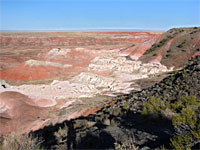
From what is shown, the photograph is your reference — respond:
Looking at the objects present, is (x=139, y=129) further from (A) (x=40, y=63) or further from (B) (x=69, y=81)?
(A) (x=40, y=63)

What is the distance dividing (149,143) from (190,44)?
26514 mm

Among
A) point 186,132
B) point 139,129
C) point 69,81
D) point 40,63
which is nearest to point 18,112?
point 139,129

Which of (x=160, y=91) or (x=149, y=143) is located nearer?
(x=149, y=143)

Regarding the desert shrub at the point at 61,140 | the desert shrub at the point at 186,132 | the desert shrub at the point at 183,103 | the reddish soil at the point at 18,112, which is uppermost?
the desert shrub at the point at 186,132

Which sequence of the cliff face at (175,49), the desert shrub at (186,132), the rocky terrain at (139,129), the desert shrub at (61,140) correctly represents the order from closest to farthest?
1. the desert shrub at (186,132)
2. the rocky terrain at (139,129)
3. the desert shrub at (61,140)
4. the cliff face at (175,49)

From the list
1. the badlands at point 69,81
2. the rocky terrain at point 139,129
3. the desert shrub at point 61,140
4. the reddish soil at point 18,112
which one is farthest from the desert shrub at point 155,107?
the reddish soil at point 18,112

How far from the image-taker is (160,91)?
9.44 meters

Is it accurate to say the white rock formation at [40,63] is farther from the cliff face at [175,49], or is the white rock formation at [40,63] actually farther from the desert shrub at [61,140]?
the desert shrub at [61,140]

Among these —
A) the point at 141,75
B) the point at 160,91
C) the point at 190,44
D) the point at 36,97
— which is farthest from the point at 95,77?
the point at 190,44

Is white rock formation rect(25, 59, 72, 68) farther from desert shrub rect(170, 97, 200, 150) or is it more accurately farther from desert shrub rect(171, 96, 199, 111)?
desert shrub rect(170, 97, 200, 150)

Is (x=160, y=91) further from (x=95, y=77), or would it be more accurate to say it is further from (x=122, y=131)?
(x=95, y=77)

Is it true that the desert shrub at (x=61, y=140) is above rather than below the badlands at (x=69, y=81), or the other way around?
above

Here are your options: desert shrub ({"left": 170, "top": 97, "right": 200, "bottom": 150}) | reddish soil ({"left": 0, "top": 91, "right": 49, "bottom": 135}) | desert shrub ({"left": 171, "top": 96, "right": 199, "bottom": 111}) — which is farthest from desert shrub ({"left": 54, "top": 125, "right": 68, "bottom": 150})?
reddish soil ({"left": 0, "top": 91, "right": 49, "bottom": 135})

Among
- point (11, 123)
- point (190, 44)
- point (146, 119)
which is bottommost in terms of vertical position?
point (11, 123)
